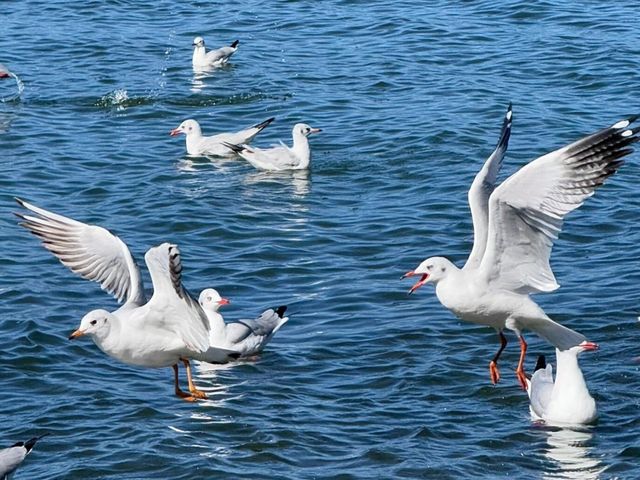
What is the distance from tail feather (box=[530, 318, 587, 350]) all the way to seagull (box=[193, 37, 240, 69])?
11.0 m

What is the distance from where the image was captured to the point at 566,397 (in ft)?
35.1

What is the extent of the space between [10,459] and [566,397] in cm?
399

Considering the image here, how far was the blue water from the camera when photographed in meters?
10.8

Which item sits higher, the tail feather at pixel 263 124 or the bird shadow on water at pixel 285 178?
the tail feather at pixel 263 124

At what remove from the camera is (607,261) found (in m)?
14.6

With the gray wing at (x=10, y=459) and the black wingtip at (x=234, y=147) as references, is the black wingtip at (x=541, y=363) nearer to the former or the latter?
the gray wing at (x=10, y=459)

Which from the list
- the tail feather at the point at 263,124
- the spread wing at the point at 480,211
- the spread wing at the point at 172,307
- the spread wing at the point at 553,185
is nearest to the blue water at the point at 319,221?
the tail feather at the point at 263,124

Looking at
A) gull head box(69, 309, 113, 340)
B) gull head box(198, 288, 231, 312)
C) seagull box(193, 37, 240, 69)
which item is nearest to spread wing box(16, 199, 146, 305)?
gull head box(69, 309, 113, 340)

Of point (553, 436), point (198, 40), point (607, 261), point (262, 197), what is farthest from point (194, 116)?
point (553, 436)

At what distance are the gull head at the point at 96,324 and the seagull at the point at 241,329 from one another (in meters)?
1.81

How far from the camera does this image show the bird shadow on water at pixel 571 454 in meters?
10.0

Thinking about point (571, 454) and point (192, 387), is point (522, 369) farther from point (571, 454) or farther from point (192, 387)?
point (192, 387)

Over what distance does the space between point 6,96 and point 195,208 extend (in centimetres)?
635

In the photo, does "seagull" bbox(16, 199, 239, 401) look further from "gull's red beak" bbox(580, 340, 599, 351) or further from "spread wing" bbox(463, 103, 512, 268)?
"gull's red beak" bbox(580, 340, 599, 351)
